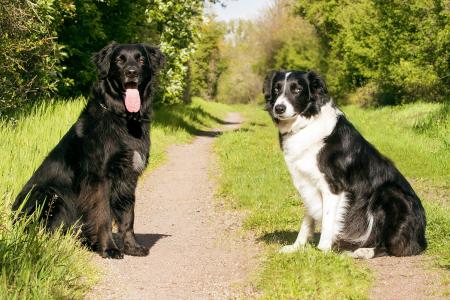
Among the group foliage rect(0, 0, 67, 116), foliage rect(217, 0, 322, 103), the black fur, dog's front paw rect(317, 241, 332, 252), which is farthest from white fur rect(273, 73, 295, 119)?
foliage rect(217, 0, 322, 103)

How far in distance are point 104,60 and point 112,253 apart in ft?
6.37

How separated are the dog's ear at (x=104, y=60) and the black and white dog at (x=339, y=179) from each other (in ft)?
5.63

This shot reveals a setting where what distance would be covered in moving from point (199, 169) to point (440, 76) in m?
13.5

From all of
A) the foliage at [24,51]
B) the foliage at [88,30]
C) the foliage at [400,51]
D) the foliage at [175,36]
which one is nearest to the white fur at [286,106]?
the foliage at [24,51]

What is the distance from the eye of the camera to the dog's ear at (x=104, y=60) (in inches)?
225

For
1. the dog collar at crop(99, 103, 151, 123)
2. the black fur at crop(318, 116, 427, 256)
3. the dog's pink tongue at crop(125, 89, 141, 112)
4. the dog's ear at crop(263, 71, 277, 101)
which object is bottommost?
the black fur at crop(318, 116, 427, 256)

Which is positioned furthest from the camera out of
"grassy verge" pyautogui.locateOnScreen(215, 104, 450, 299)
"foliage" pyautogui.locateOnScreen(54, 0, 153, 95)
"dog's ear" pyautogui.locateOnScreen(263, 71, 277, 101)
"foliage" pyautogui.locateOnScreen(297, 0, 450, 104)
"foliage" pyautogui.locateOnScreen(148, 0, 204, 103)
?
"foliage" pyautogui.locateOnScreen(297, 0, 450, 104)

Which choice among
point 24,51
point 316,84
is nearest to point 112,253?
point 316,84

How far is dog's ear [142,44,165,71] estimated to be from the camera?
19.4 ft

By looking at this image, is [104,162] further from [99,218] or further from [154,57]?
[154,57]

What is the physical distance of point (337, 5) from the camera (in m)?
40.0

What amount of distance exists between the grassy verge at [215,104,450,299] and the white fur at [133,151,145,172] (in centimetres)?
158

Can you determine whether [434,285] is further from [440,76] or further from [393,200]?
[440,76]

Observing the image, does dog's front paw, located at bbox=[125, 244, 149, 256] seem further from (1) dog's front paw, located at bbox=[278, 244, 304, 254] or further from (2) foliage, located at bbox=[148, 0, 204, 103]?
(2) foliage, located at bbox=[148, 0, 204, 103]
